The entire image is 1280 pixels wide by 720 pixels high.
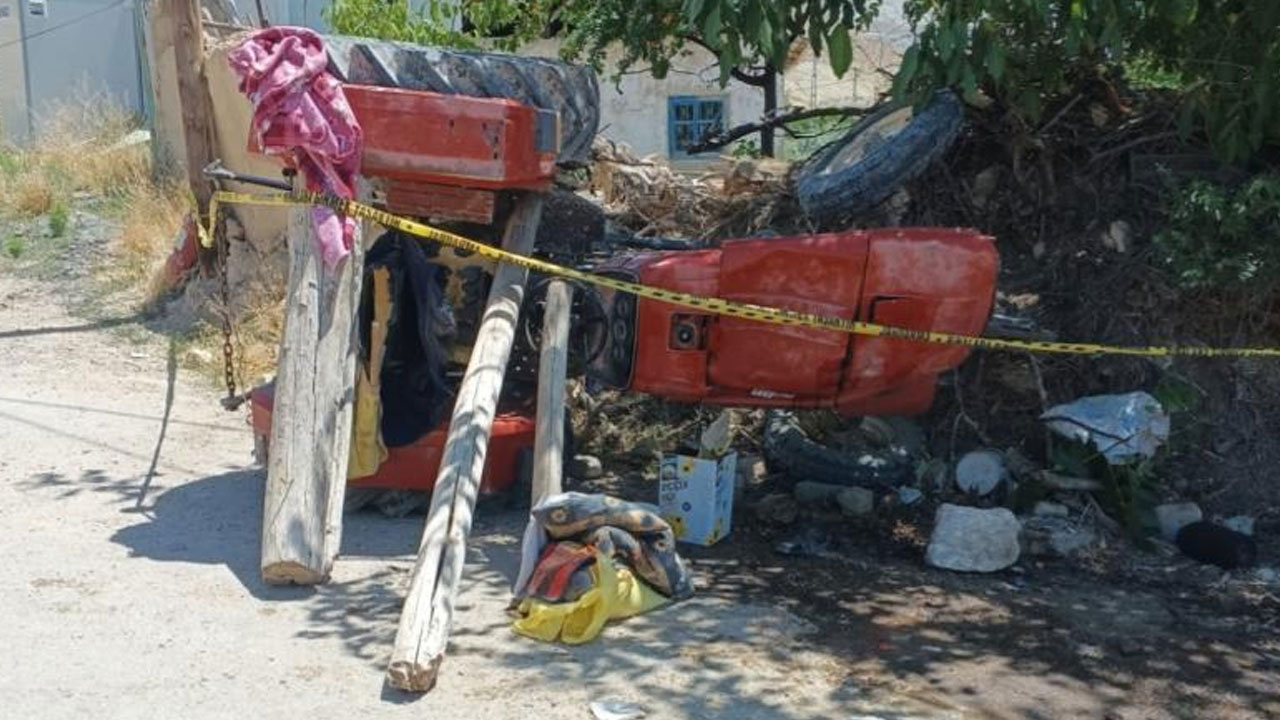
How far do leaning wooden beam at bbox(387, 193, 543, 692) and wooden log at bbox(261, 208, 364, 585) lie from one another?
457mm

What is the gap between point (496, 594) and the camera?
6168 millimetres

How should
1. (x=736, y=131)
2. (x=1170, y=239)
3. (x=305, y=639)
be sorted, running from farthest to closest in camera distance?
(x=736, y=131) → (x=1170, y=239) → (x=305, y=639)

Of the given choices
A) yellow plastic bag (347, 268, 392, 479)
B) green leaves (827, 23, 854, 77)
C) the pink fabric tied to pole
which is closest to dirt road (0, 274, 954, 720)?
yellow plastic bag (347, 268, 392, 479)

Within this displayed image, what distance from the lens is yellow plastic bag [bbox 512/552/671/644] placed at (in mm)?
5613

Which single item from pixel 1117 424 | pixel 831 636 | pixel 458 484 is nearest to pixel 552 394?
pixel 458 484

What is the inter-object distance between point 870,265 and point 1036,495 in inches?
55.2

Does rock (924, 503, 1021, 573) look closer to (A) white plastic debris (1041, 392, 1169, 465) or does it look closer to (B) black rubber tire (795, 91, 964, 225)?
(A) white plastic debris (1041, 392, 1169, 465)

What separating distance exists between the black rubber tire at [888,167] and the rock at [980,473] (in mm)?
1639

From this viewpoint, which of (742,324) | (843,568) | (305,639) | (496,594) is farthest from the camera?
(742,324)

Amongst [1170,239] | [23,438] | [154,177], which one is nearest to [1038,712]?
[1170,239]

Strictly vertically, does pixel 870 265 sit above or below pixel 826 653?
above

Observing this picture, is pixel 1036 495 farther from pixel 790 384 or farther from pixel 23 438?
pixel 23 438

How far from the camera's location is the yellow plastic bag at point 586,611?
18.4ft

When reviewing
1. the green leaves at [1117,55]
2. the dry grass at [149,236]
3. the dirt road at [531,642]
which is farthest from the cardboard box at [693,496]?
the dry grass at [149,236]
